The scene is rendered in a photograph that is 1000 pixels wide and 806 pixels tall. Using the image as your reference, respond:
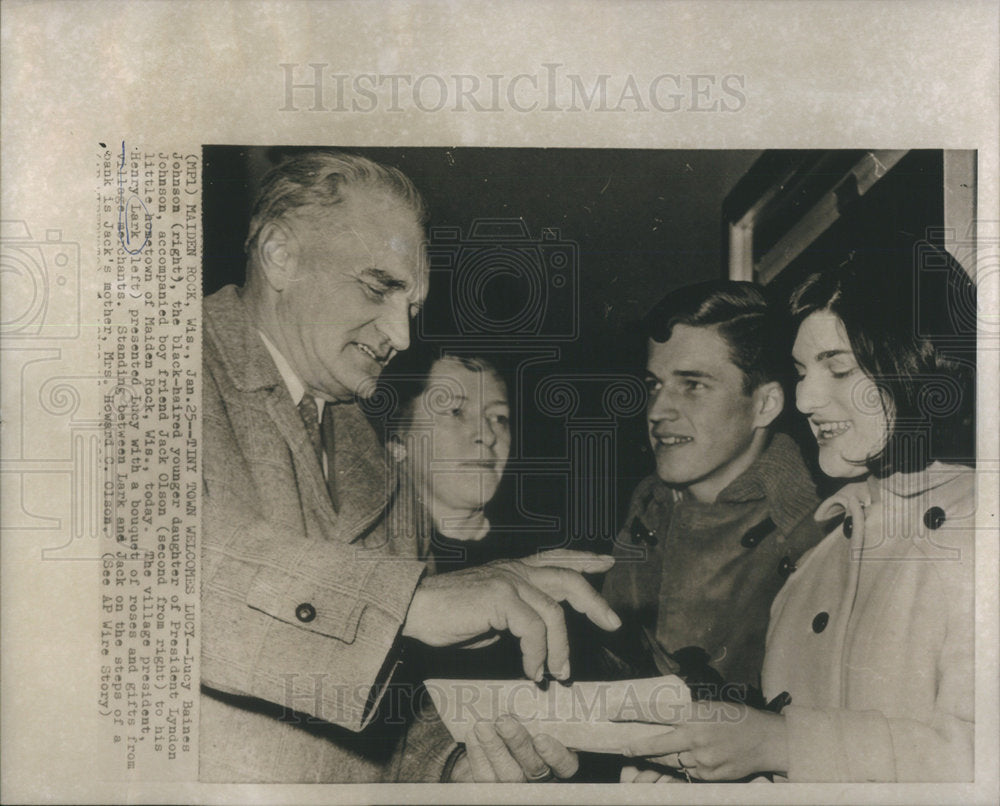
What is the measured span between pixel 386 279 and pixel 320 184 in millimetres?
292

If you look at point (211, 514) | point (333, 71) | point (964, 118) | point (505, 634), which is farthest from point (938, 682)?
point (333, 71)

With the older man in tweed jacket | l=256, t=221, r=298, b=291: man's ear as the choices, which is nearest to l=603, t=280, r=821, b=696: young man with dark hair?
the older man in tweed jacket

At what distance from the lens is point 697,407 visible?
234 cm

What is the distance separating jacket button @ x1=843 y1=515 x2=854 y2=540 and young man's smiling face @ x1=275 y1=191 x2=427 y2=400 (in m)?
1.22

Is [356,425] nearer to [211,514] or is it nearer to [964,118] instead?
[211,514]

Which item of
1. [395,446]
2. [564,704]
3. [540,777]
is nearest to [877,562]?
[564,704]

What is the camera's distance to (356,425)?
2316mm

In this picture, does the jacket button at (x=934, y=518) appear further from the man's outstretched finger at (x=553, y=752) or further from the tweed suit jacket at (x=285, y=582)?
the tweed suit jacket at (x=285, y=582)

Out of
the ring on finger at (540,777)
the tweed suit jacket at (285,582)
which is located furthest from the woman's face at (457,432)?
the ring on finger at (540,777)

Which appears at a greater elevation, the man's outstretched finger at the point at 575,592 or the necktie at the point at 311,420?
the necktie at the point at 311,420

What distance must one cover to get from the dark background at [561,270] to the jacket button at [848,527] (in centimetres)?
53

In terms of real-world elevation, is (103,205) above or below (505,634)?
above

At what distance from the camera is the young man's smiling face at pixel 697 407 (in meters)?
2.33

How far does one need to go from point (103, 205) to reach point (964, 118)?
88.0 inches
